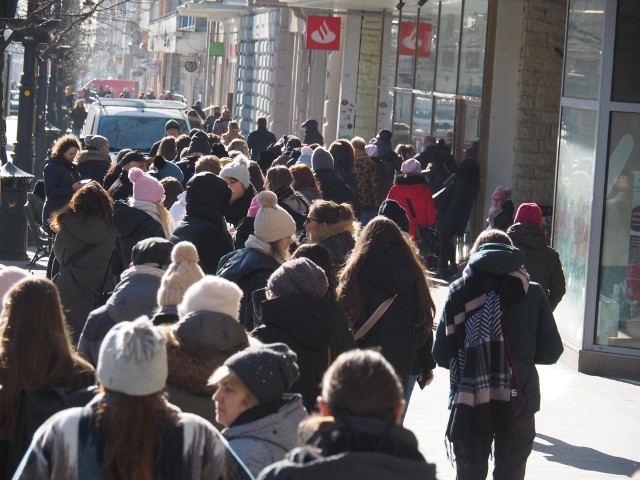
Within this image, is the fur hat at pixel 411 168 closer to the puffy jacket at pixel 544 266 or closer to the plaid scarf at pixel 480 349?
the puffy jacket at pixel 544 266

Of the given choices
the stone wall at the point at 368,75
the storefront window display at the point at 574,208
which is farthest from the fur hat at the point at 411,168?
the stone wall at the point at 368,75

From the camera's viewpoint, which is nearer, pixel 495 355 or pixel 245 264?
pixel 495 355

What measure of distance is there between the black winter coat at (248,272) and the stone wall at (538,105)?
9717 millimetres

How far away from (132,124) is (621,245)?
1255 cm

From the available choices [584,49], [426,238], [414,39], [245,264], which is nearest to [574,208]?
[584,49]

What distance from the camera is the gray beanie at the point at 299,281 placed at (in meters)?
6.12

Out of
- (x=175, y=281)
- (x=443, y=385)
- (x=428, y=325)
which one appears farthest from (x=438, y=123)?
(x=175, y=281)

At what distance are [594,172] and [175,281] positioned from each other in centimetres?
675

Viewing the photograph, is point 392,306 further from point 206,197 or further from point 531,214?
point 531,214

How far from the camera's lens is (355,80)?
2992cm

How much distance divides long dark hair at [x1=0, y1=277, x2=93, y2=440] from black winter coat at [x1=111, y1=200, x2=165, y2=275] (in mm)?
4822

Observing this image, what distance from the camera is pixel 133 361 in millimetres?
3855

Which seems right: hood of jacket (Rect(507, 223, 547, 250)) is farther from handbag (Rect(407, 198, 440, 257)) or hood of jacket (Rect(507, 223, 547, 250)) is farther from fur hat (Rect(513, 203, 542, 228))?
handbag (Rect(407, 198, 440, 257))

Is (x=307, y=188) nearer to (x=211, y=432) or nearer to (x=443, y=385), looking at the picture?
(x=443, y=385)
